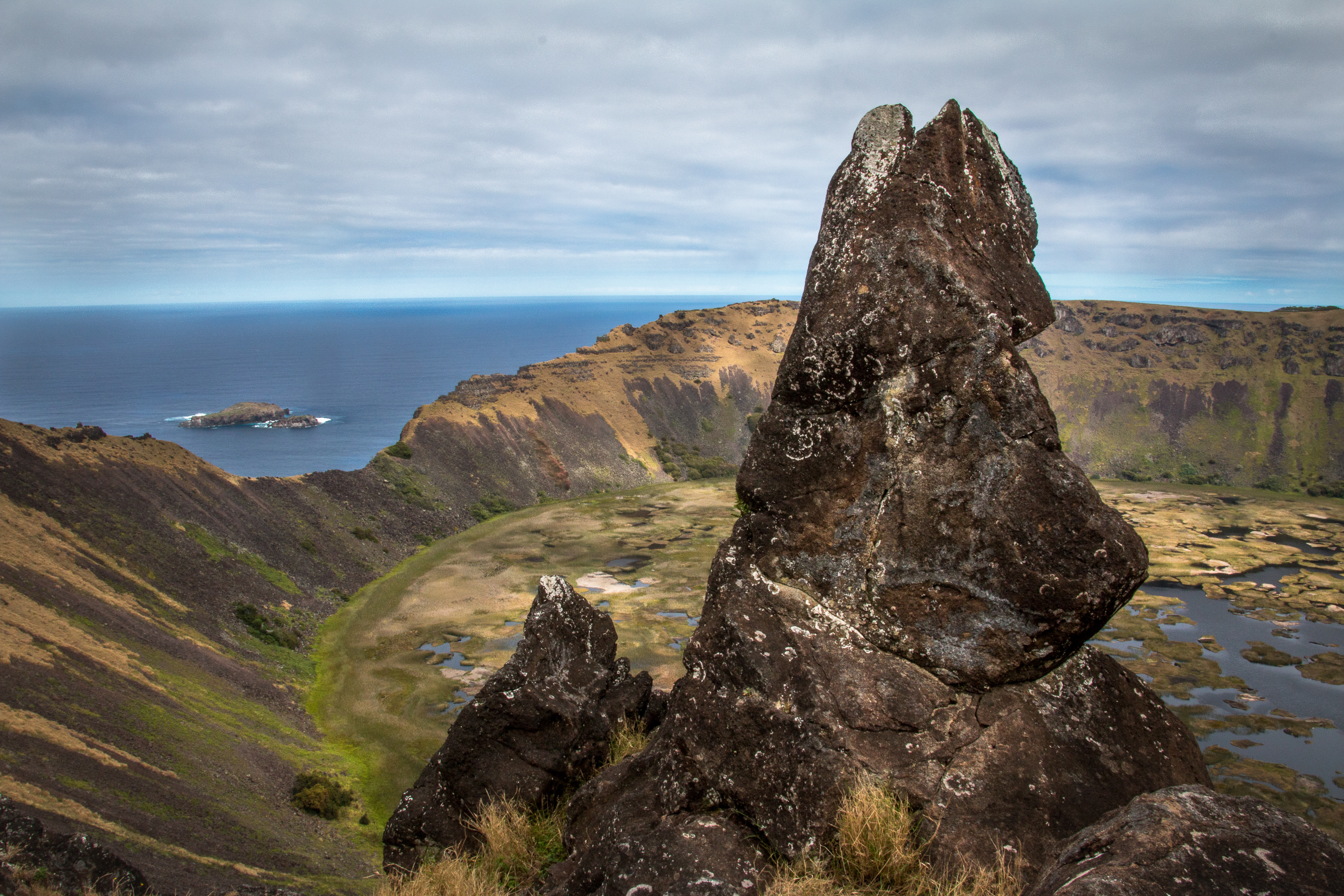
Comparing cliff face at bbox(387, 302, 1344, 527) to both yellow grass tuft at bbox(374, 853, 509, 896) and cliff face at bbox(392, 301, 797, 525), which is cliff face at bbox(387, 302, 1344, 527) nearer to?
cliff face at bbox(392, 301, 797, 525)

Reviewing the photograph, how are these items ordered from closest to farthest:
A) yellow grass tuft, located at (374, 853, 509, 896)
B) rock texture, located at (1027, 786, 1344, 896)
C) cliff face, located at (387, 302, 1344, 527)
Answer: rock texture, located at (1027, 786, 1344, 896) < yellow grass tuft, located at (374, 853, 509, 896) < cliff face, located at (387, 302, 1344, 527)

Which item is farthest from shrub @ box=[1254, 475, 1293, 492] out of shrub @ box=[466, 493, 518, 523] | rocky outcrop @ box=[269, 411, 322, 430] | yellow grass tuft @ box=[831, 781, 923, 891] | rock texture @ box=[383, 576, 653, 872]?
rocky outcrop @ box=[269, 411, 322, 430]

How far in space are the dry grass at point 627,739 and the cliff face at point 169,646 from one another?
1283cm

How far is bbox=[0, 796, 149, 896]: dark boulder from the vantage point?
15250 millimetres

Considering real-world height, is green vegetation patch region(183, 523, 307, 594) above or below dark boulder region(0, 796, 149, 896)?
below

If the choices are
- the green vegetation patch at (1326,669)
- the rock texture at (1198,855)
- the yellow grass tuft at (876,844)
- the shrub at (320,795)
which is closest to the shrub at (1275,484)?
the green vegetation patch at (1326,669)

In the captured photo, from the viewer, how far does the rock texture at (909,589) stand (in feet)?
34.9

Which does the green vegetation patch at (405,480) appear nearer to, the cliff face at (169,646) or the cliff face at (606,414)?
the cliff face at (606,414)

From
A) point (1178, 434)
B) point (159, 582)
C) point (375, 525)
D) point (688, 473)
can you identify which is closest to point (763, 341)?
point (688, 473)

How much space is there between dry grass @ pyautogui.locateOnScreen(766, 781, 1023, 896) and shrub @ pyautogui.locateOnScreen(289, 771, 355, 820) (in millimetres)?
28794

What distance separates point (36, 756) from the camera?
27.2 m

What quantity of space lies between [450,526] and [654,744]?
77230 mm

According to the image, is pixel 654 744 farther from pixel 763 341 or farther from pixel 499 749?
pixel 763 341

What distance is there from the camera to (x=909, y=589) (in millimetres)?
11984
